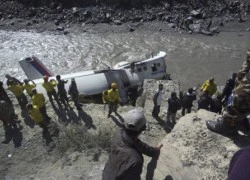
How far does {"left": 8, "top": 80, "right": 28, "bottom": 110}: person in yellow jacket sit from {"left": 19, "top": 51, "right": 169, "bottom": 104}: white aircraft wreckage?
4.12 metres

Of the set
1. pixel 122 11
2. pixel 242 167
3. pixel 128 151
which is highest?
pixel 242 167

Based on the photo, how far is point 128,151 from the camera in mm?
4797

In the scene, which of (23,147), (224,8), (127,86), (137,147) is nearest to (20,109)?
(23,147)

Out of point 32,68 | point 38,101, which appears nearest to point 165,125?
point 38,101

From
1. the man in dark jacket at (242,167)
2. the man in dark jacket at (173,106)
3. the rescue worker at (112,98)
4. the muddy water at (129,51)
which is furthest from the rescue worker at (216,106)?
the muddy water at (129,51)

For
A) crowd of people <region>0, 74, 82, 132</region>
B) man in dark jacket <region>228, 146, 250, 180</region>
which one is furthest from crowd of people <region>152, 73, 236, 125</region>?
man in dark jacket <region>228, 146, 250, 180</region>

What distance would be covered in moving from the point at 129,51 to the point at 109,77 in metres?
9.28

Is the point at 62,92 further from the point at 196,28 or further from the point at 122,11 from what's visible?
the point at 122,11

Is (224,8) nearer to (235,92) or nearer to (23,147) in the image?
(23,147)

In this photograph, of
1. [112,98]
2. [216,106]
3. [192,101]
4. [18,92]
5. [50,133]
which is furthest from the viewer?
[18,92]

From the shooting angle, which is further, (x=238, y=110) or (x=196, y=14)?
(x=196, y=14)

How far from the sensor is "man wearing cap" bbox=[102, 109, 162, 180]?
4.74 metres

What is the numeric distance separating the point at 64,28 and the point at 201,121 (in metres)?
26.7

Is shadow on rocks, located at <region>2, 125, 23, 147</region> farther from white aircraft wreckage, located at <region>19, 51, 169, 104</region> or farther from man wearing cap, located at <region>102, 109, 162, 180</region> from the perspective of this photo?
man wearing cap, located at <region>102, 109, 162, 180</region>
